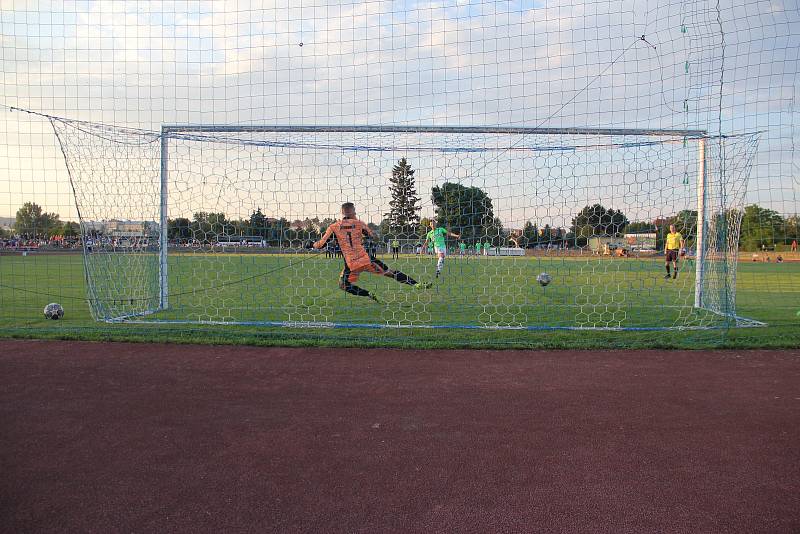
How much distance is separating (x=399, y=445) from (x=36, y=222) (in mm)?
14236

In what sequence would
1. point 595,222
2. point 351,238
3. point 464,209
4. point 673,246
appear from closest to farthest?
point 351,238
point 595,222
point 464,209
point 673,246

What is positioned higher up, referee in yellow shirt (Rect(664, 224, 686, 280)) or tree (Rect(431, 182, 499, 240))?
tree (Rect(431, 182, 499, 240))

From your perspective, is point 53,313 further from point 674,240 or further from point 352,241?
point 674,240

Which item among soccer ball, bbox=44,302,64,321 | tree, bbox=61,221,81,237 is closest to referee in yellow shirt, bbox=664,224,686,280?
tree, bbox=61,221,81,237

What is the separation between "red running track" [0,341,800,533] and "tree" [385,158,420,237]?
336cm

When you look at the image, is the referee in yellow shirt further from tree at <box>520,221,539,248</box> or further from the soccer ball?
the soccer ball

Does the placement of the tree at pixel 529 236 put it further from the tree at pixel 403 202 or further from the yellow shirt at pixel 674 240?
the yellow shirt at pixel 674 240

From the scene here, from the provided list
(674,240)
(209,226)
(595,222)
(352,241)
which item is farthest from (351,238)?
(674,240)

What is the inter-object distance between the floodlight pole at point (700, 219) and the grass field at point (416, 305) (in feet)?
1.72

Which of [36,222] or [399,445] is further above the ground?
[36,222]

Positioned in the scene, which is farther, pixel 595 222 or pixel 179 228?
pixel 179 228

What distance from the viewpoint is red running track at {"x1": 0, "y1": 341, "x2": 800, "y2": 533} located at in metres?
3.25

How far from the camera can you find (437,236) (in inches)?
421

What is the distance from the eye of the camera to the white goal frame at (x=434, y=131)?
9469mm
